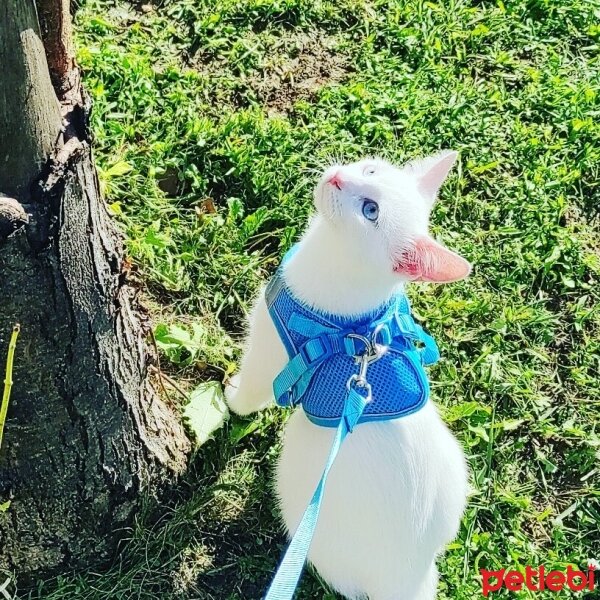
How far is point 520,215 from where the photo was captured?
293 cm

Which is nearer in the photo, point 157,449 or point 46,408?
point 46,408

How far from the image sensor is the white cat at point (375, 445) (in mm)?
1750

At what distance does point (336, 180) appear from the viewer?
5.94 feet

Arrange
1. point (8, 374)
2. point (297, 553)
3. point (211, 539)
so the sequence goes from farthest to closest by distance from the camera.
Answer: point (211, 539) → point (8, 374) → point (297, 553)

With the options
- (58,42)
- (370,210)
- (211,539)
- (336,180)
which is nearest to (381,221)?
(370,210)

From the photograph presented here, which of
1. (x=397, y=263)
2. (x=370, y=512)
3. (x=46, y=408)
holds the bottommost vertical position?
(x=370, y=512)

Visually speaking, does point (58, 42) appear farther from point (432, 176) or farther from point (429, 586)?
point (429, 586)

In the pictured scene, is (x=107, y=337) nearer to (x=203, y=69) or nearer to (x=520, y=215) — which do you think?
(x=203, y=69)

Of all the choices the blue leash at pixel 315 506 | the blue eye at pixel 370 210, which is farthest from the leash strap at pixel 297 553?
the blue eye at pixel 370 210

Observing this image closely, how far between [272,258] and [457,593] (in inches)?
47.3

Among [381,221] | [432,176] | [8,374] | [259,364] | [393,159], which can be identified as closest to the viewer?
[8,374]

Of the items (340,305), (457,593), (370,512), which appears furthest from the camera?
(457,593)

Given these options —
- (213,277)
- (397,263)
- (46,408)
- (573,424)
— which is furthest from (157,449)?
(573,424)

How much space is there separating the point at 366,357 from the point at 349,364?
44mm
